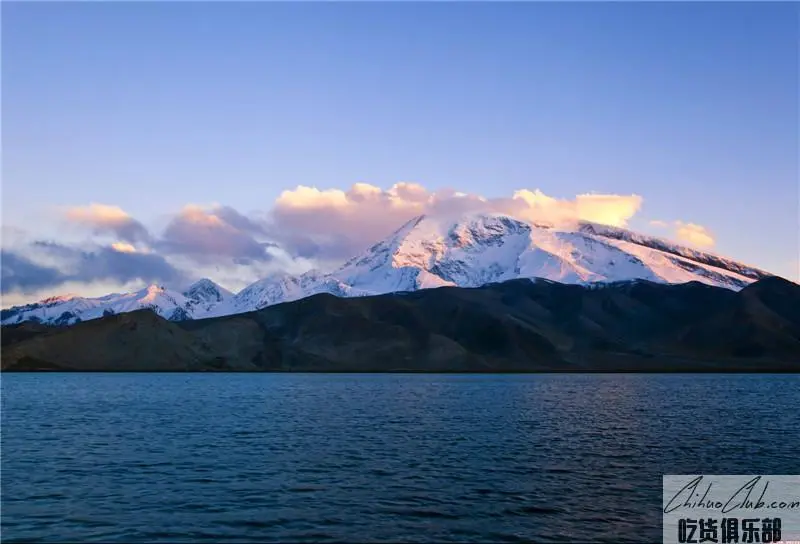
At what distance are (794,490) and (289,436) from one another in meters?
42.3

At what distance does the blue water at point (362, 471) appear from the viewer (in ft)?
115

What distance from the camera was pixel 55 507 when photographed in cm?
3872

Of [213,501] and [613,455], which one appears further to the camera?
[613,455]

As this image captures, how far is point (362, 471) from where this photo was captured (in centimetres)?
5016

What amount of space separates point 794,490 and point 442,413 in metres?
61.3

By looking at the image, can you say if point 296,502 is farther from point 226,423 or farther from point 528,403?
point 528,403

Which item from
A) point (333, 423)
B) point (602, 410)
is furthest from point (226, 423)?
point (602, 410)

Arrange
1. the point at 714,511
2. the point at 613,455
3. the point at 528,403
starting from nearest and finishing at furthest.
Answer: the point at 714,511 → the point at 613,455 → the point at 528,403

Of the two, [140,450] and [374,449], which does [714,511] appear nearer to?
[374,449]

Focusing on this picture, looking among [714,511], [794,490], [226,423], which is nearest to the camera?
[714,511]

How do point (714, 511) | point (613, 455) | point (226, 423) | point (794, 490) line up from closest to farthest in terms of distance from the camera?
point (714, 511)
point (794, 490)
point (613, 455)
point (226, 423)

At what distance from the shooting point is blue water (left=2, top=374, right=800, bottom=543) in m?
35.1

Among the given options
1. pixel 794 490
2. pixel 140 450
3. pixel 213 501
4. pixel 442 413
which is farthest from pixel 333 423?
pixel 794 490

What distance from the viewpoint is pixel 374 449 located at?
6144 centimetres
